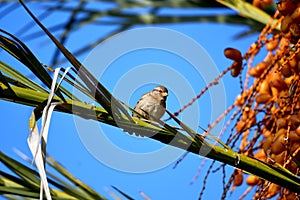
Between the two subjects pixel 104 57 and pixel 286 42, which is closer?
pixel 104 57

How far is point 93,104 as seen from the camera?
96cm

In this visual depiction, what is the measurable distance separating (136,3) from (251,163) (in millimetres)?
1096

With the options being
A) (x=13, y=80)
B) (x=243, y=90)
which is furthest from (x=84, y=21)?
(x=13, y=80)

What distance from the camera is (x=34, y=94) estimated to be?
94 centimetres

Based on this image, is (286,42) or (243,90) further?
(243,90)

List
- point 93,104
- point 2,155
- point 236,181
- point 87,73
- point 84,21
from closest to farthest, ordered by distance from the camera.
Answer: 1. point 87,73
2. point 93,104
3. point 2,155
4. point 236,181
5. point 84,21

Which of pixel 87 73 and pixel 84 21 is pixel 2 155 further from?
pixel 84 21

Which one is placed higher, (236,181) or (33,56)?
(236,181)

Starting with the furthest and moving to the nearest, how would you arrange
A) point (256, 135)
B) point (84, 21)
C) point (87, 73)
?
point (84, 21) → point (256, 135) → point (87, 73)

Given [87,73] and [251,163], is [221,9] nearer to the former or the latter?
[251,163]

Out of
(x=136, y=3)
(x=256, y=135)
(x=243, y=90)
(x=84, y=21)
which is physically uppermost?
(x=136, y=3)

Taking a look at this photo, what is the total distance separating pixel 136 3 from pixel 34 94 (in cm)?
113

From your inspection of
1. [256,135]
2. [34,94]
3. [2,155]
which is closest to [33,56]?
[34,94]

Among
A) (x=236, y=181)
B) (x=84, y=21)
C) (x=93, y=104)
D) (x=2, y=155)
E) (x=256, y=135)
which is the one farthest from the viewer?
(x=84, y=21)
